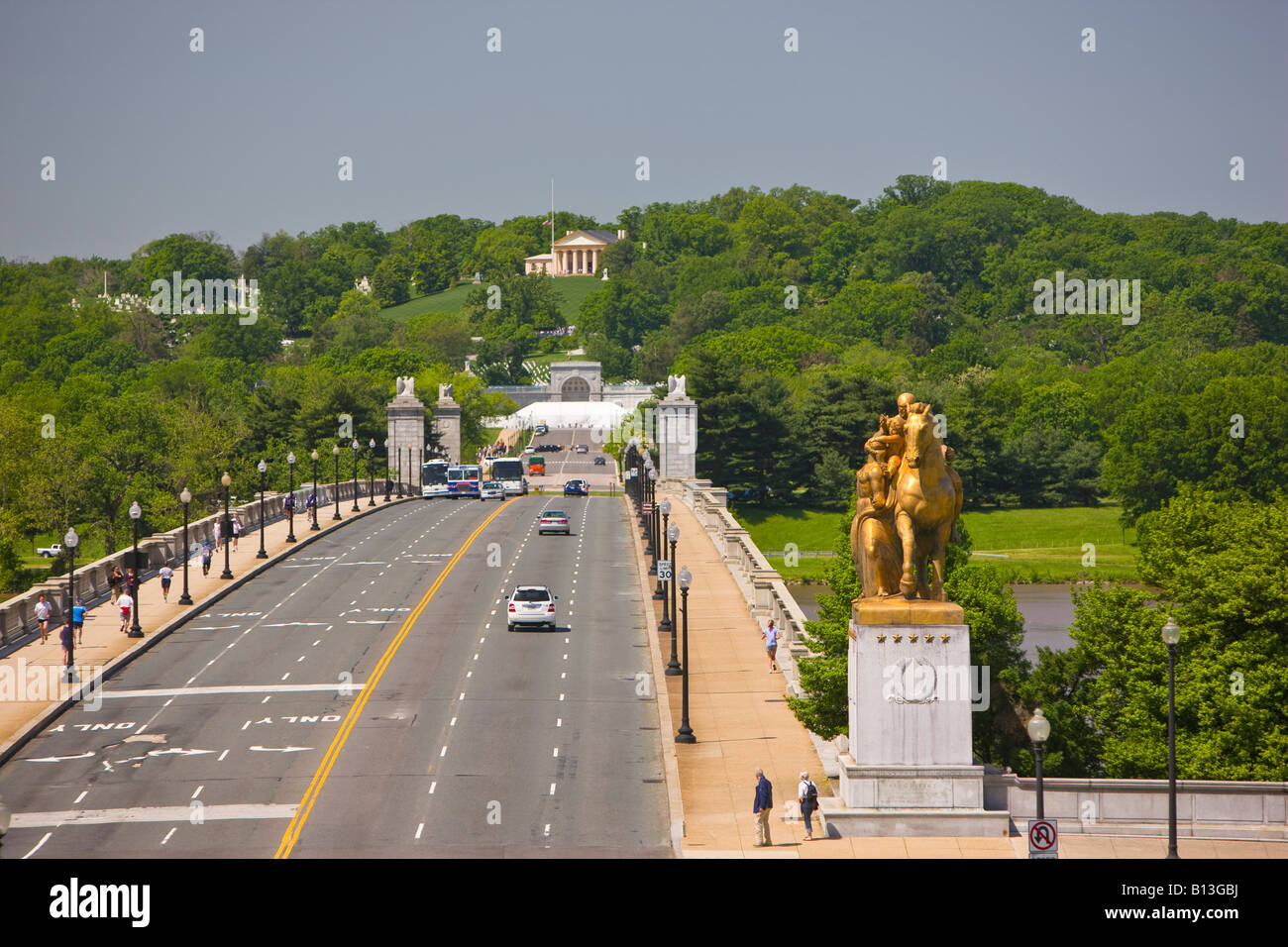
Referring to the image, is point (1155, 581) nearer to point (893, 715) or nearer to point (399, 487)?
point (893, 715)

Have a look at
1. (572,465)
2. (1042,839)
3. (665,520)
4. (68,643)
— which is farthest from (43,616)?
(572,465)

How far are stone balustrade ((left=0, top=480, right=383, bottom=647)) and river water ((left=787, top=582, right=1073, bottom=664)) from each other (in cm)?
2397

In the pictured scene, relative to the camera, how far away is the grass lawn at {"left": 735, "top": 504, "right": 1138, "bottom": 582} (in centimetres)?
9775

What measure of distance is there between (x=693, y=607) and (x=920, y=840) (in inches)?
999

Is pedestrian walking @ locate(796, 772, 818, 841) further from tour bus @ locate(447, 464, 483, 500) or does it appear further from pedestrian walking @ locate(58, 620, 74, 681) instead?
tour bus @ locate(447, 464, 483, 500)

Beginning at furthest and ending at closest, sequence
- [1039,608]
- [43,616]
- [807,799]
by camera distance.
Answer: [1039,608] < [43,616] < [807,799]

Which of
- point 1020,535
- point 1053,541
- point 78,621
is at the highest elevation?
point 78,621

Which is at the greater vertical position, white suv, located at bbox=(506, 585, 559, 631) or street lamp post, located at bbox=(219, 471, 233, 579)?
street lamp post, located at bbox=(219, 471, 233, 579)

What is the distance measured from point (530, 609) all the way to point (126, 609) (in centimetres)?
1135

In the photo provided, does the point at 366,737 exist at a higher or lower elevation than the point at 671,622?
lower

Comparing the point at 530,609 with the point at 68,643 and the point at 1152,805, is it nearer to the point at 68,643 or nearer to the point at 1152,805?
the point at 68,643

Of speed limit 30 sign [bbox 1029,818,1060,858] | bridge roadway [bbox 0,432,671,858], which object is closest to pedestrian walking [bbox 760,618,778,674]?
bridge roadway [bbox 0,432,671,858]

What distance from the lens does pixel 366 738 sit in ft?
115

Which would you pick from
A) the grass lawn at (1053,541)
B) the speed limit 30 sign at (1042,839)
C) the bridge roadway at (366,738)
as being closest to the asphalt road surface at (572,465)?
the grass lawn at (1053,541)
